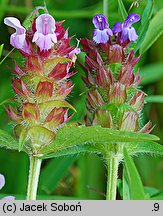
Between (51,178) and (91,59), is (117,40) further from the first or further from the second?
(51,178)

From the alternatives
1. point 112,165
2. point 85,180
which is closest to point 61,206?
point 112,165

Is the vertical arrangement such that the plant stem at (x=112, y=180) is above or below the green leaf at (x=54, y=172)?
below

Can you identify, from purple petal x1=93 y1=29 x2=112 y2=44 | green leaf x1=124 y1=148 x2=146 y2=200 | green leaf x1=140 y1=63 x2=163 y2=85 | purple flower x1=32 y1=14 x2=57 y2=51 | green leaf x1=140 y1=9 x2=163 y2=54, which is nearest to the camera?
green leaf x1=124 y1=148 x2=146 y2=200

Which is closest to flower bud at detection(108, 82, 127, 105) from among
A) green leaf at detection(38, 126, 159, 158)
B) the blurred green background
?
green leaf at detection(38, 126, 159, 158)

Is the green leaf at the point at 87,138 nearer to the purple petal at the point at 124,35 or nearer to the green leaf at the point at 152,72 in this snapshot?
the purple petal at the point at 124,35

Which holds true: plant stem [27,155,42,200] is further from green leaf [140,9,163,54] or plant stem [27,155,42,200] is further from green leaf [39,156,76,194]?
green leaf [39,156,76,194]

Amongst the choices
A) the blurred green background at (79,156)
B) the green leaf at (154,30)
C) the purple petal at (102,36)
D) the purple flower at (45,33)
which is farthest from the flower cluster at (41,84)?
the blurred green background at (79,156)
